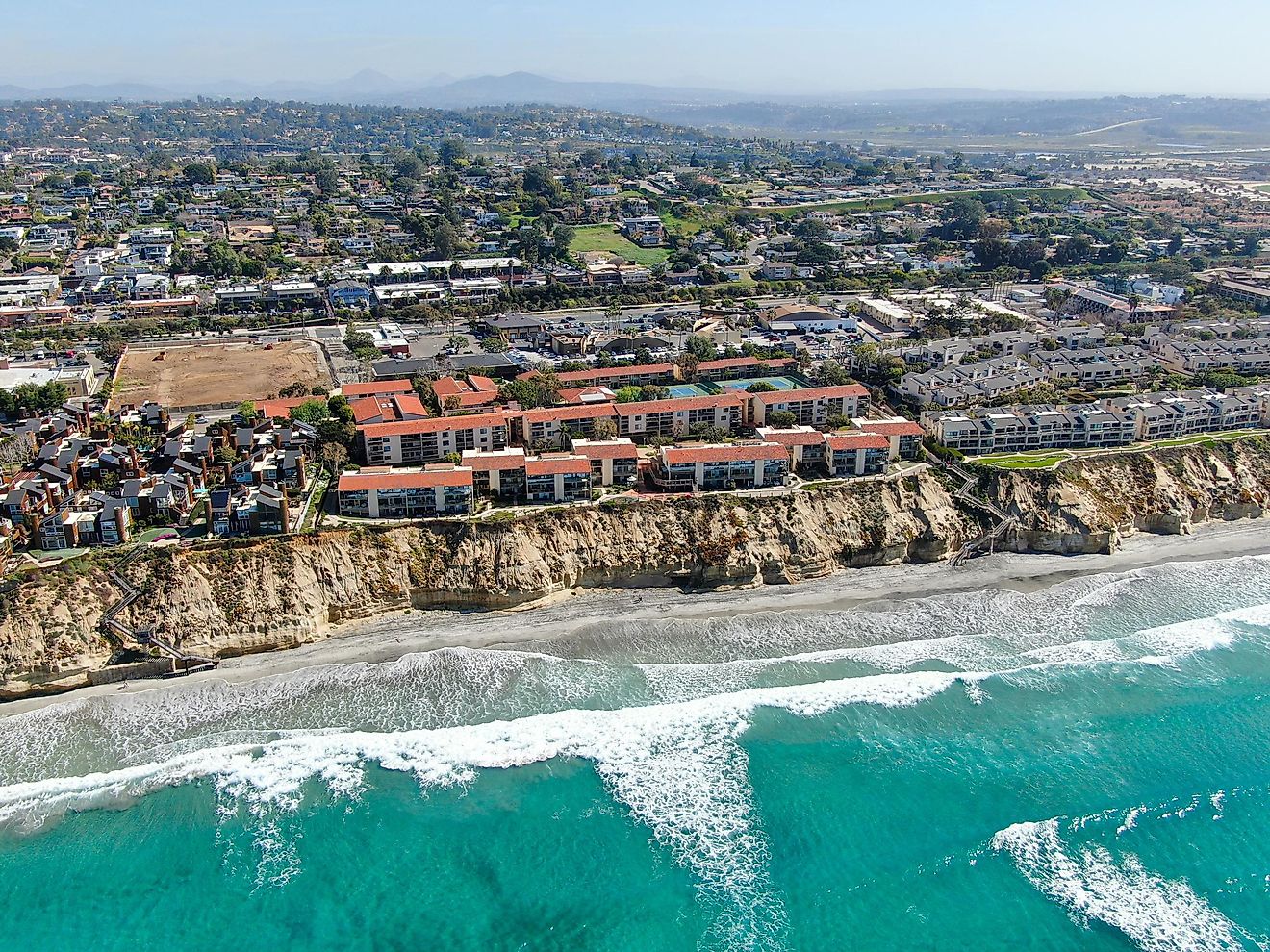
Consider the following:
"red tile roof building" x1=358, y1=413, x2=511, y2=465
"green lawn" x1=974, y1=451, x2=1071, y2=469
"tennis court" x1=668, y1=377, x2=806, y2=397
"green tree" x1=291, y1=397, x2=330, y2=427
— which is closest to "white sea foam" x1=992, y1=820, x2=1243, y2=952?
"green lawn" x1=974, y1=451, x2=1071, y2=469

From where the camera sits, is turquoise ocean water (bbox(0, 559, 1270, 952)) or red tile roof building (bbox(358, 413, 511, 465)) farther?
red tile roof building (bbox(358, 413, 511, 465))

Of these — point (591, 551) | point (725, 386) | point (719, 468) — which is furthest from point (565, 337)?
point (591, 551)

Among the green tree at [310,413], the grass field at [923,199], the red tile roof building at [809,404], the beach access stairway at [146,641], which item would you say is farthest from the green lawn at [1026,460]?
the grass field at [923,199]

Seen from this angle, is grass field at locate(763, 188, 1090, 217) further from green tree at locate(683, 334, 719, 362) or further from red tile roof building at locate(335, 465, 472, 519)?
red tile roof building at locate(335, 465, 472, 519)

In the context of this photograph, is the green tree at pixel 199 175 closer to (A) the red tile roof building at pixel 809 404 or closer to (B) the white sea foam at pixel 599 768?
(A) the red tile roof building at pixel 809 404

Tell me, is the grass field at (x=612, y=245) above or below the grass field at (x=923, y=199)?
below

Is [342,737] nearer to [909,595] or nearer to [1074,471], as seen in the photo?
[909,595]

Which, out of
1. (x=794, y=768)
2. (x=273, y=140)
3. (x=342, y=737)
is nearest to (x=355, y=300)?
(x=342, y=737)
